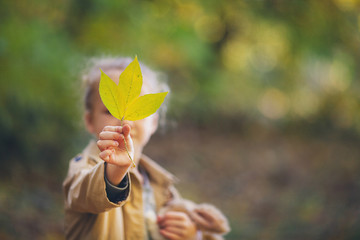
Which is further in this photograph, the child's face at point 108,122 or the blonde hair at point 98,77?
the blonde hair at point 98,77

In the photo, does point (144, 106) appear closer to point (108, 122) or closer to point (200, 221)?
point (108, 122)

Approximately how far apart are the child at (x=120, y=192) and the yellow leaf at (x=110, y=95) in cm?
4

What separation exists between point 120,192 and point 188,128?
13.5ft

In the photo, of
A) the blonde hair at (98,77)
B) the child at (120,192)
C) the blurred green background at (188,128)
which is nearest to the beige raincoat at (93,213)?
the child at (120,192)

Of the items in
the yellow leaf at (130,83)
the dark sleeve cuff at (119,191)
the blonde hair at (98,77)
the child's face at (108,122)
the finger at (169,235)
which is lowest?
the dark sleeve cuff at (119,191)

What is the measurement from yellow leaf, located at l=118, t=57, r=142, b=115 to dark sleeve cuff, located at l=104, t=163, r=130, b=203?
18 cm

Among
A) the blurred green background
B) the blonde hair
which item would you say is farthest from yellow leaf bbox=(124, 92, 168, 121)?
the blurred green background

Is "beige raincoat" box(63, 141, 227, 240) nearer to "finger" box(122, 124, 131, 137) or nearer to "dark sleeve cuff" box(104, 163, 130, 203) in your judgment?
"dark sleeve cuff" box(104, 163, 130, 203)

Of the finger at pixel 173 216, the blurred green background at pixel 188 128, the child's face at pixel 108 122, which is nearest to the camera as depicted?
the child's face at pixel 108 122

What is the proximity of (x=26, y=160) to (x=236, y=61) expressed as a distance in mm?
3890

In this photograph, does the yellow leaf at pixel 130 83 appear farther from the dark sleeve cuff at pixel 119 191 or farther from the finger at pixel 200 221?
the finger at pixel 200 221

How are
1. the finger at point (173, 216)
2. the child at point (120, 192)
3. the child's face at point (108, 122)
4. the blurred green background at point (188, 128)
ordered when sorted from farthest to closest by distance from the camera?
the blurred green background at point (188, 128) < the finger at point (173, 216) < the child's face at point (108, 122) < the child at point (120, 192)

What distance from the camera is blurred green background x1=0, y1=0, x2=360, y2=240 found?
200 centimetres

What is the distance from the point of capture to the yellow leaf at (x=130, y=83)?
1.68ft
